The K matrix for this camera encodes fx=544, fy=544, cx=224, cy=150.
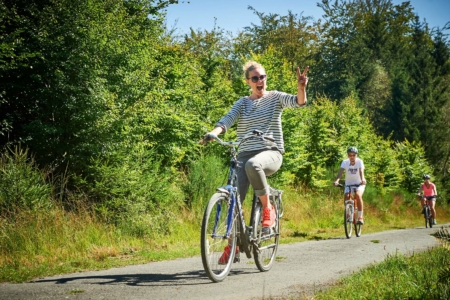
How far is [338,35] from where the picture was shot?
60219mm

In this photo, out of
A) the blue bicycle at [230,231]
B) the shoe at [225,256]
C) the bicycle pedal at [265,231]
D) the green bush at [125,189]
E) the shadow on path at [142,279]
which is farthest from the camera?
the green bush at [125,189]

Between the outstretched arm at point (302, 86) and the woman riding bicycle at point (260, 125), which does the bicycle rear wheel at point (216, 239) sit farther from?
the outstretched arm at point (302, 86)

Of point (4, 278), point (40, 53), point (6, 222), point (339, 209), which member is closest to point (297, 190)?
point (339, 209)

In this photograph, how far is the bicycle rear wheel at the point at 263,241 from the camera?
675 cm

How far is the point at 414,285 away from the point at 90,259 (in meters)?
5.00

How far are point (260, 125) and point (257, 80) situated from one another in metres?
0.57

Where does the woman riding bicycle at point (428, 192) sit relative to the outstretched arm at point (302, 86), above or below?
below

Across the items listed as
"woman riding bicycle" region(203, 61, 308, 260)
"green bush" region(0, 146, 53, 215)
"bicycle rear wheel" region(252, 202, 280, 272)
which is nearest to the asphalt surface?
"bicycle rear wheel" region(252, 202, 280, 272)

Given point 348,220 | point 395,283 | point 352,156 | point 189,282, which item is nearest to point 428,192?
point 352,156

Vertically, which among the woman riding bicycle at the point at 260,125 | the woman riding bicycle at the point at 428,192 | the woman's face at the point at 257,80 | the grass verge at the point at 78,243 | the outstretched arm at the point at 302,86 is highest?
the woman's face at the point at 257,80

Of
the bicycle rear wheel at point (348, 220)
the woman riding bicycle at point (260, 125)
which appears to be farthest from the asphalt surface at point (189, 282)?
the bicycle rear wheel at point (348, 220)

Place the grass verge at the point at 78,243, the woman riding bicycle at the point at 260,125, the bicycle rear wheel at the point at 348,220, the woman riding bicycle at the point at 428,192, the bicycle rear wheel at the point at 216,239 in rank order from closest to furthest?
the bicycle rear wheel at the point at 216,239 → the woman riding bicycle at the point at 260,125 → the grass verge at the point at 78,243 → the bicycle rear wheel at the point at 348,220 → the woman riding bicycle at the point at 428,192

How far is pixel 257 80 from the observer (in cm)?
686

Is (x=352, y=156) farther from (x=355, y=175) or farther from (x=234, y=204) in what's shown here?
(x=234, y=204)
